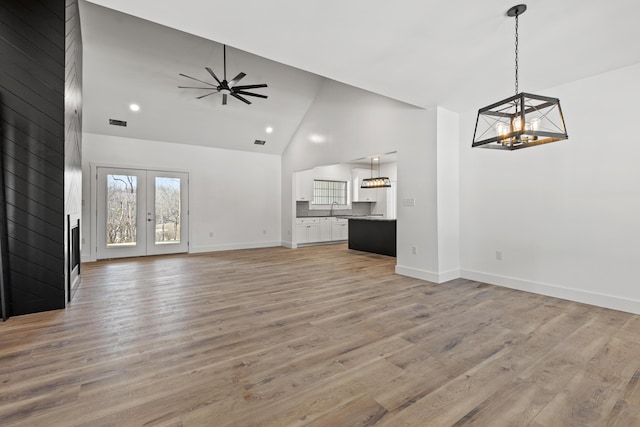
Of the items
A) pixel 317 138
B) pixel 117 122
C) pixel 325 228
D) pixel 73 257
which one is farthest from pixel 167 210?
pixel 325 228

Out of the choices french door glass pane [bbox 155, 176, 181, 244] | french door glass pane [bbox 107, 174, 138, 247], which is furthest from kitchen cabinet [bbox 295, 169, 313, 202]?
french door glass pane [bbox 107, 174, 138, 247]

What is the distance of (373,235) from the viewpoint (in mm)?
7344

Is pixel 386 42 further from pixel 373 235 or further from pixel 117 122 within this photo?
pixel 117 122

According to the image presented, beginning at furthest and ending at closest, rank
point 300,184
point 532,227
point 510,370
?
1. point 300,184
2. point 532,227
3. point 510,370

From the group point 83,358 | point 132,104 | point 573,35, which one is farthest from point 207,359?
point 132,104

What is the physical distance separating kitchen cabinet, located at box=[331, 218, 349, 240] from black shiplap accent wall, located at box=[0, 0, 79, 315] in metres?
7.11

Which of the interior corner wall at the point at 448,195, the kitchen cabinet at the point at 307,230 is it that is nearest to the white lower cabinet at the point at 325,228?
the kitchen cabinet at the point at 307,230

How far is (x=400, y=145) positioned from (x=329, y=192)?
5092 mm

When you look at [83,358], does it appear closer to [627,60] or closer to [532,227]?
[532,227]

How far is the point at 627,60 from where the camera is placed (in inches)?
125

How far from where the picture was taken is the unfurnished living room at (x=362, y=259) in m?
1.88

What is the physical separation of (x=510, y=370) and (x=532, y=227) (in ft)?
8.59

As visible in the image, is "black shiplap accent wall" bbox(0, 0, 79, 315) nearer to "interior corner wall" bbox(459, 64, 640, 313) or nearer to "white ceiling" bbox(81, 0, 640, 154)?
"white ceiling" bbox(81, 0, 640, 154)

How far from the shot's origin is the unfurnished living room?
1.88m
